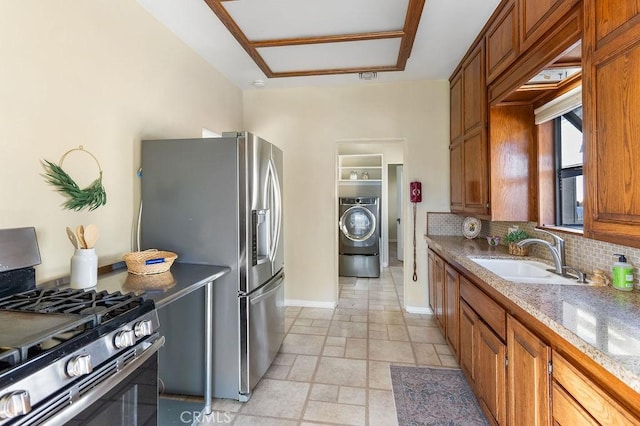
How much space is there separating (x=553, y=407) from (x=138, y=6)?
3164 millimetres

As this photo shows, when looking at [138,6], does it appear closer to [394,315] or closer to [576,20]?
[576,20]

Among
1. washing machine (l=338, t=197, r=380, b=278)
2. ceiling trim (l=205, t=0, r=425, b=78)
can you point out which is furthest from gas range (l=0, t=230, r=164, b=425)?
washing machine (l=338, t=197, r=380, b=278)

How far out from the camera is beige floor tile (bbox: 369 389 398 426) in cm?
186

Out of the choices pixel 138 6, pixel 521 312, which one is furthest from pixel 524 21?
pixel 138 6

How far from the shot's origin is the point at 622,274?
144cm

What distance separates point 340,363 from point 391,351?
50cm

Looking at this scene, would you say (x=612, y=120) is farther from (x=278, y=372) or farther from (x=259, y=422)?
(x=278, y=372)

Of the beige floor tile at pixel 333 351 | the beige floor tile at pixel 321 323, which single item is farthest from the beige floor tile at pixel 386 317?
the beige floor tile at pixel 333 351

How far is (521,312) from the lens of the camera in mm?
1351

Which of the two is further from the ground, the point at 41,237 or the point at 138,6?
the point at 138,6

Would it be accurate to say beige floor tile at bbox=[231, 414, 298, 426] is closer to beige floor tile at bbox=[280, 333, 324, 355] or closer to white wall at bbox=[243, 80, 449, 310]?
beige floor tile at bbox=[280, 333, 324, 355]

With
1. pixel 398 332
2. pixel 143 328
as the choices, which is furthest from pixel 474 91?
pixel 143 328

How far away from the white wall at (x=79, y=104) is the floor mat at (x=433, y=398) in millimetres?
2093

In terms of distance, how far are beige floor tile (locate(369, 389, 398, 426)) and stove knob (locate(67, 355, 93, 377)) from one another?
1.56 m
